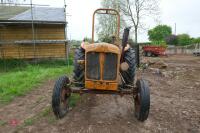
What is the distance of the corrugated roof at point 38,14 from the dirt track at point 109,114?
9638mm

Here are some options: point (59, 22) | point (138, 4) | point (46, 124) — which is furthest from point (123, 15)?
point (46, 124)

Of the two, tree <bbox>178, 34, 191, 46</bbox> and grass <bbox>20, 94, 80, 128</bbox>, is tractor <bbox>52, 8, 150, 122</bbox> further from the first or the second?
tree <bbox>178, 34, 191, 46</bbox>

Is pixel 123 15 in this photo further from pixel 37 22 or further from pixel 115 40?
pixel 115 40

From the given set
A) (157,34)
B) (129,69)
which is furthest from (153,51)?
(157,34)

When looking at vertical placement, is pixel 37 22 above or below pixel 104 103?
above

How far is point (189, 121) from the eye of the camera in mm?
5703

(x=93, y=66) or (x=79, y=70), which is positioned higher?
(x=93, y=66)

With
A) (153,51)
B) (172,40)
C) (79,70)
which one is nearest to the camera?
(79,70)

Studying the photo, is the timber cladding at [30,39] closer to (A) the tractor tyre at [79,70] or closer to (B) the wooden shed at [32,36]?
(B) the wooden shed at [32,36]

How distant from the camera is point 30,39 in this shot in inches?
707

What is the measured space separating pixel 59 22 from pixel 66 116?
39.8 ft

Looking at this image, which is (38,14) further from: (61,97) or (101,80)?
(101,80)

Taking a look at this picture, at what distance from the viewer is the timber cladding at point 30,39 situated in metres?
17.6

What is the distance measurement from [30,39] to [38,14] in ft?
6.69
